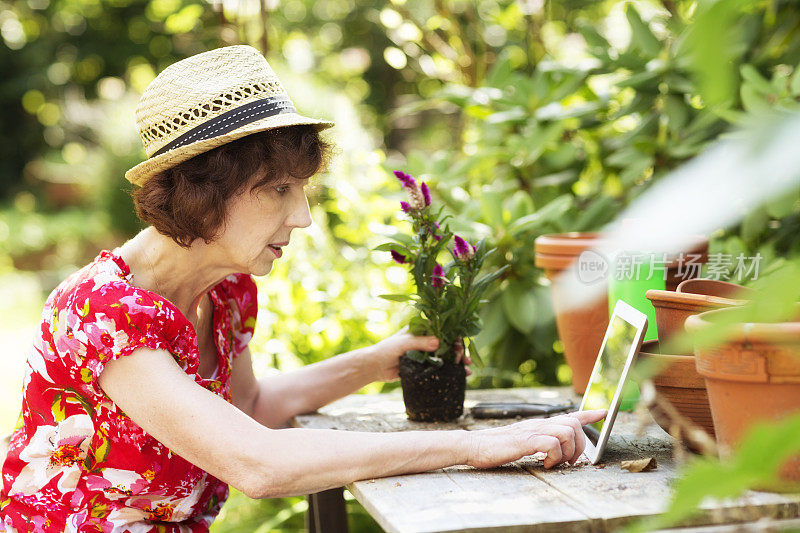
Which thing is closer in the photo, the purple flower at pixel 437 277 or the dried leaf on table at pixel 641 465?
the dried leaf on table at pixel 641 465

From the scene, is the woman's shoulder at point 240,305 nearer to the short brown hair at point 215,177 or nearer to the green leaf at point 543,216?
the short brown hair at point 215,177

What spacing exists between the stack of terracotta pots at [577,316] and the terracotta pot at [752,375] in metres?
0.73

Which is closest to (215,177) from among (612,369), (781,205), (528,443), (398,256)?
(398,256)

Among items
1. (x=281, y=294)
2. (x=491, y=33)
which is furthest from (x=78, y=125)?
(x=281, y=294)

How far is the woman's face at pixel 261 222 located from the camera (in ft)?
5.60

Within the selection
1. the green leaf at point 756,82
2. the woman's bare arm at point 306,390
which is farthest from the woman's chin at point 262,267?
the green leaf at point 756,82

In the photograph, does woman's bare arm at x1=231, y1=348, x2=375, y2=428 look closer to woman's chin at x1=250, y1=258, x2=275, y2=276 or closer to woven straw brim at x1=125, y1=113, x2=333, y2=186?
woman's chin at x1=250, y1=258, x2=275, y2=276

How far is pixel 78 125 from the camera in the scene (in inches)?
566

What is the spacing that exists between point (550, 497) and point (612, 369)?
48 cm

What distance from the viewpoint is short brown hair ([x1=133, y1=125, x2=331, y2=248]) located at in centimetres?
167

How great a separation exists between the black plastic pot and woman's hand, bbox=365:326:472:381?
0.14 feet

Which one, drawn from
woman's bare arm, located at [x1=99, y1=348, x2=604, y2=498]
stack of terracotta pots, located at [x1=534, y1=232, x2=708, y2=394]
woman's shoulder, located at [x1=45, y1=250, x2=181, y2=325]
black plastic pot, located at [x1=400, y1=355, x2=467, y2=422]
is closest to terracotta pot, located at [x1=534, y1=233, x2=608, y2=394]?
stack of terracotta pots, located at [x1=534, y1=232, x2=708, y2=394]

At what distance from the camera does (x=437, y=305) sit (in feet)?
6.24

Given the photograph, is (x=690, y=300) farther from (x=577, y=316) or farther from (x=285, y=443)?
(x=285, y=443)
